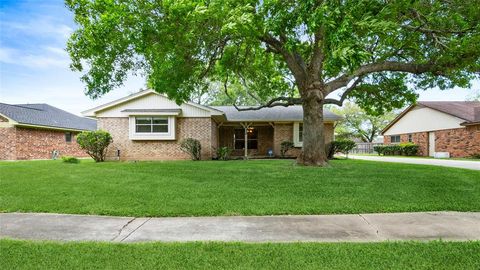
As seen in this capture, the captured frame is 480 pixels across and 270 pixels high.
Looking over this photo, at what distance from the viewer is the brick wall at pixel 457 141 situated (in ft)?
70.8

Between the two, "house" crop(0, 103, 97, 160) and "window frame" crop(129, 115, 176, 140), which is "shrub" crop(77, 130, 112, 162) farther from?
"house" crop(0, 103, 97, 160)

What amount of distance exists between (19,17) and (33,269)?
8059 mm

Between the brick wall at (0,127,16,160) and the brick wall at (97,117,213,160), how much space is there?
22.8 ft

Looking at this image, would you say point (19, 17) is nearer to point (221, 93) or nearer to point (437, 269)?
point (437, 269)

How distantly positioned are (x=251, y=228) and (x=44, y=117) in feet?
80.8

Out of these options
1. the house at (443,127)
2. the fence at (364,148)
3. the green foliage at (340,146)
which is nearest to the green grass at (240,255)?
the green foliage at (340,146)

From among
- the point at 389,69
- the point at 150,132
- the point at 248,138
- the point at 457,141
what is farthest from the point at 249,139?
the point at 457,141

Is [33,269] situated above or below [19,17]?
below

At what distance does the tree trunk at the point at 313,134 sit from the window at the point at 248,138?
9.64m

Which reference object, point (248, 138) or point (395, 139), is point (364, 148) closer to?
point (395, 139)

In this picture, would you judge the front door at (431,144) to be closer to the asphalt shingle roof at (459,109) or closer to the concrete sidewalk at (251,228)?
the asphalt shingle roof at (459,109)

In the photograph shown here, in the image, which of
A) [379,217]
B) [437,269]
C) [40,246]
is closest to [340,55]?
[379,217]

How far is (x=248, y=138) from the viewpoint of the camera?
21.5 m

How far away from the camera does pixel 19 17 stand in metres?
8.12
